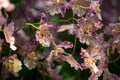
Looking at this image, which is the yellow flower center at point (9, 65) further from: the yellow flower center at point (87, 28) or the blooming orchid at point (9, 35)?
the yellow flower center at point (87, 28)

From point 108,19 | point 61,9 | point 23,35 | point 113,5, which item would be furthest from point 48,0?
point 113,5

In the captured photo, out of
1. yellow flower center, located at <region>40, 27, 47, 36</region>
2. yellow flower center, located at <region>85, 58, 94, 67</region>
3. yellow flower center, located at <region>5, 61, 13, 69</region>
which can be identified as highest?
yellow flower center, located at <region>40, 27, 47, 36</region>

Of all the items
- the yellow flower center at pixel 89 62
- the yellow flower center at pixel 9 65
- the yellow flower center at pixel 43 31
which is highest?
the yellow flower center at pixel 43 31

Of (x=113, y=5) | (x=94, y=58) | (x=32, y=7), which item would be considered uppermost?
(x=94, y=58)

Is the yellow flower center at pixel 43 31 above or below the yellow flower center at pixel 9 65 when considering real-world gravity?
above

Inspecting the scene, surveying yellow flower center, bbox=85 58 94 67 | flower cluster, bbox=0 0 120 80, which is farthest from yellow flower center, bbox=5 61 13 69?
yellow flower center, bbox=85 58 94 67

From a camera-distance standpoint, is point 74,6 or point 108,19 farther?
point 108,19

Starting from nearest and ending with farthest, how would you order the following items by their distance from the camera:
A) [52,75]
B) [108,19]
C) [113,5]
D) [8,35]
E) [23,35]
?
[8,35]
[52,75]
[23,35]
[108,19]
[113,5]

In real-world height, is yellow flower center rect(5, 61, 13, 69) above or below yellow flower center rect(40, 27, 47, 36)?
below

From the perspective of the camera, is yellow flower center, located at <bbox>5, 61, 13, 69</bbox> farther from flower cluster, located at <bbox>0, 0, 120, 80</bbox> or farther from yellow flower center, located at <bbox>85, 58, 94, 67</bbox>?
yellow flower center, located at <bbox>85, 58, 94, 67</bbox>

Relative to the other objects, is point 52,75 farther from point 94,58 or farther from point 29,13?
point 29,13

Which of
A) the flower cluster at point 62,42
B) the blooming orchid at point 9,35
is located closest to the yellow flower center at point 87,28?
the flower cluster at point 62,42
